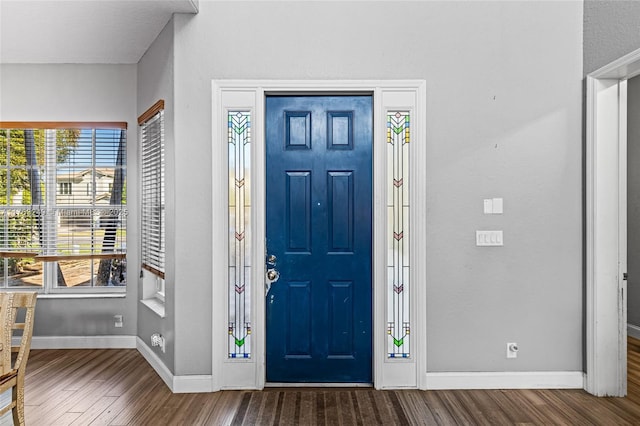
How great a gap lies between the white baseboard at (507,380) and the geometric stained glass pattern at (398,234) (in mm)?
322

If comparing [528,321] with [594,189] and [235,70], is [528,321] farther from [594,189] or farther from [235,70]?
[235,70]

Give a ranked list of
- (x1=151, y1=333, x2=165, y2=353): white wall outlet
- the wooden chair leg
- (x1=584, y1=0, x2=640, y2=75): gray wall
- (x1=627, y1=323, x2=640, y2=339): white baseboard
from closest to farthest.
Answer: the wooden chair leg → (x1=584, y1=0, x2=640, y2=75): gray wall → (x1=151, y1=333, x2=165, y2=353): white wall outlet → (x1=627, y1=323, x2=640, y2=339): white baseboard

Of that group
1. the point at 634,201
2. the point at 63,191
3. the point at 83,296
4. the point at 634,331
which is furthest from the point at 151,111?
the point at 634,331

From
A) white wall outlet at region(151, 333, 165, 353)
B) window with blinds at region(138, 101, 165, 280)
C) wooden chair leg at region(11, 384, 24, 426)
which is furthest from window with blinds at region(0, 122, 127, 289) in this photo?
wooden chair leg at region(11, 384, 24, 426)

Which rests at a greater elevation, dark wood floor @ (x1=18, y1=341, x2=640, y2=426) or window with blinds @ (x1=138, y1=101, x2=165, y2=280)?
window with blinds @ (x1=138, y1=101, x2=165, y2=280)

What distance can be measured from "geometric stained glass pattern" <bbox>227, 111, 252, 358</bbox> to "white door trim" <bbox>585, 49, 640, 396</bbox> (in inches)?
97.5

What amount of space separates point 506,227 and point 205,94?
2413 mm

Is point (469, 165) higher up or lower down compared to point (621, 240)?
higher up

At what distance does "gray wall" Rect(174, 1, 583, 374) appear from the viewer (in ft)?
10.5

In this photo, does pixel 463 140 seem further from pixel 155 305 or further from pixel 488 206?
pixel 155 305

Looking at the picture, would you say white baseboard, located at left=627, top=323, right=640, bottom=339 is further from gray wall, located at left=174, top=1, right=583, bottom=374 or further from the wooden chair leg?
the wooden chair leg

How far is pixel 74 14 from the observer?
3225 millimetres

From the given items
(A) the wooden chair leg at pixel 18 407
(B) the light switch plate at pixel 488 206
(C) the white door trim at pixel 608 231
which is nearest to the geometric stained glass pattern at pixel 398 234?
(B) the light switch plate at pixel 488 206

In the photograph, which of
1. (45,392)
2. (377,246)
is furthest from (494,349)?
(45,392)
